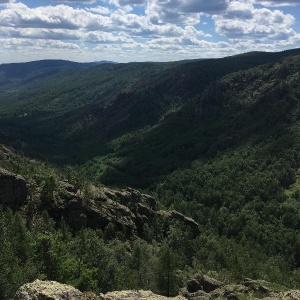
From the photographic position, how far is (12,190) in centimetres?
10062

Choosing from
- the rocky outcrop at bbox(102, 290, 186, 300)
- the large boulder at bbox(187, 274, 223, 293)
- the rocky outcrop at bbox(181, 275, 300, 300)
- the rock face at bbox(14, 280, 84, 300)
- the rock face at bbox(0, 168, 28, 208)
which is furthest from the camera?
the rock face at bbox(0, 168, 28, 208)

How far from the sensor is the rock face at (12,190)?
326 ft

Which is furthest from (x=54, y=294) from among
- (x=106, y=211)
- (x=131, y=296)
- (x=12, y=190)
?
(x=106, y=211)

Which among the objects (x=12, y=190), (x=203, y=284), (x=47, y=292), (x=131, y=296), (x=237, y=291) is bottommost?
(x=203, y=284)

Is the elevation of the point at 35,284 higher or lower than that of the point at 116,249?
higher

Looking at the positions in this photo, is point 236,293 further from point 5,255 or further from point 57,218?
point 57,218

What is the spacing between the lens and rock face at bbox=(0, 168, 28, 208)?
9938 cm

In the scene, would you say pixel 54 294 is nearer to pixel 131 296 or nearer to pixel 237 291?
pixel 131 296

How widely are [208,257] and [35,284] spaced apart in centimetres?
9364

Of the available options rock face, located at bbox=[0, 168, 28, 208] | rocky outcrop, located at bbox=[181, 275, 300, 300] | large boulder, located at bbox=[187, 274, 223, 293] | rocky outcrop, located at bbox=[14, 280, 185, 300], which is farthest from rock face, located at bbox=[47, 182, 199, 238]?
rocky outcrop, located at bbox=[14, 280, 185, 300]

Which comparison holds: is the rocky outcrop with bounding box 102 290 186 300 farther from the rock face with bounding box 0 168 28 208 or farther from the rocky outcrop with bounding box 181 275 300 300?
the rock face with bounding box 0 168 28 208

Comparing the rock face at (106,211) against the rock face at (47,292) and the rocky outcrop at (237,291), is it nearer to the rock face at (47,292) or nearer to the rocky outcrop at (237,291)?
the rocky outcrop at (237,291)

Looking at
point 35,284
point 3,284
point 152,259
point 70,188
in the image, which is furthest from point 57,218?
point 35,284

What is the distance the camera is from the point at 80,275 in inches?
2395
